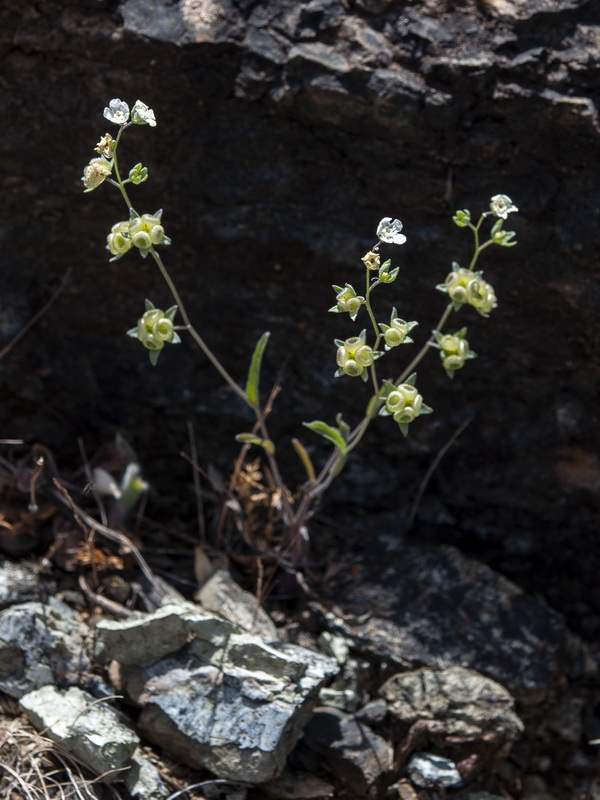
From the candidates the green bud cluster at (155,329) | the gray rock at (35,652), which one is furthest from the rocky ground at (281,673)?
the green bud cluster at (155,329)

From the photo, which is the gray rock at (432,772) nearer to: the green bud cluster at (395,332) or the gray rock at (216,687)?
the gray rock at (216,687)

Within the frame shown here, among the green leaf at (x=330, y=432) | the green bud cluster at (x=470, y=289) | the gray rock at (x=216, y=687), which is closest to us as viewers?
the green bud cluster at (x=470, y=289)

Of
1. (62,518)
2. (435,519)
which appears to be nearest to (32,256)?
(62,518)

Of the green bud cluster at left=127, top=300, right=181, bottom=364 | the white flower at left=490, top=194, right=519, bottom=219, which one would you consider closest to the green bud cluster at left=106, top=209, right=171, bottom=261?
the green bud cluster at left=127, top=300, right=181, bottom=364

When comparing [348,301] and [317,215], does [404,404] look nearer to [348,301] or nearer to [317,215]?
[348,301]

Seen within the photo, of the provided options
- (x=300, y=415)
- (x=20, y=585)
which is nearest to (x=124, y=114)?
(x=300, y=415)

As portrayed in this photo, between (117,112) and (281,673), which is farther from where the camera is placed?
(281,673)

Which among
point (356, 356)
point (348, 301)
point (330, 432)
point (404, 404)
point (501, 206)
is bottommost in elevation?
point (330, 432)
